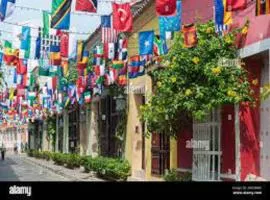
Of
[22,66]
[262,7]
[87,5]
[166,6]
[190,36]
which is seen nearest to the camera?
[262,7]

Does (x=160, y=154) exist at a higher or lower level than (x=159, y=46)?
lower

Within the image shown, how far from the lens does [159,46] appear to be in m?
18.9

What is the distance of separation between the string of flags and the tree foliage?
328mm

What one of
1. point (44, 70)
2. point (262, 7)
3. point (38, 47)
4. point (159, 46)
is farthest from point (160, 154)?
point (44, 70)

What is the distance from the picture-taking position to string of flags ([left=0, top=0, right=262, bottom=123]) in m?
15.4

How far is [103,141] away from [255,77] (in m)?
19.6

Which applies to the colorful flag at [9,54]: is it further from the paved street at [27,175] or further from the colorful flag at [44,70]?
the paved street at [27,175]

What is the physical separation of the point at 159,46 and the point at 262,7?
7.53 m

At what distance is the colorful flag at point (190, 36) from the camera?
14.2m

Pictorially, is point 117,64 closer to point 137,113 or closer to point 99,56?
point 137,113

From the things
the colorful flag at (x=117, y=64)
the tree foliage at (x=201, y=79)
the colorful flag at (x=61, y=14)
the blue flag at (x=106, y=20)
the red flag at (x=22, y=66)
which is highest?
the blue flag at (x=106, y=20)

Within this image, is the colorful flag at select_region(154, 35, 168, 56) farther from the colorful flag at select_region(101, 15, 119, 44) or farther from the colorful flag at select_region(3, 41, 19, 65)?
the colorful flag at select_region(3, 41, 19, 65)

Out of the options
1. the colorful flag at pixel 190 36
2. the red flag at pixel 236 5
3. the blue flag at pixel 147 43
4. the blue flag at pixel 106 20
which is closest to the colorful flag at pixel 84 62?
the blue flag at pixel 106 20
